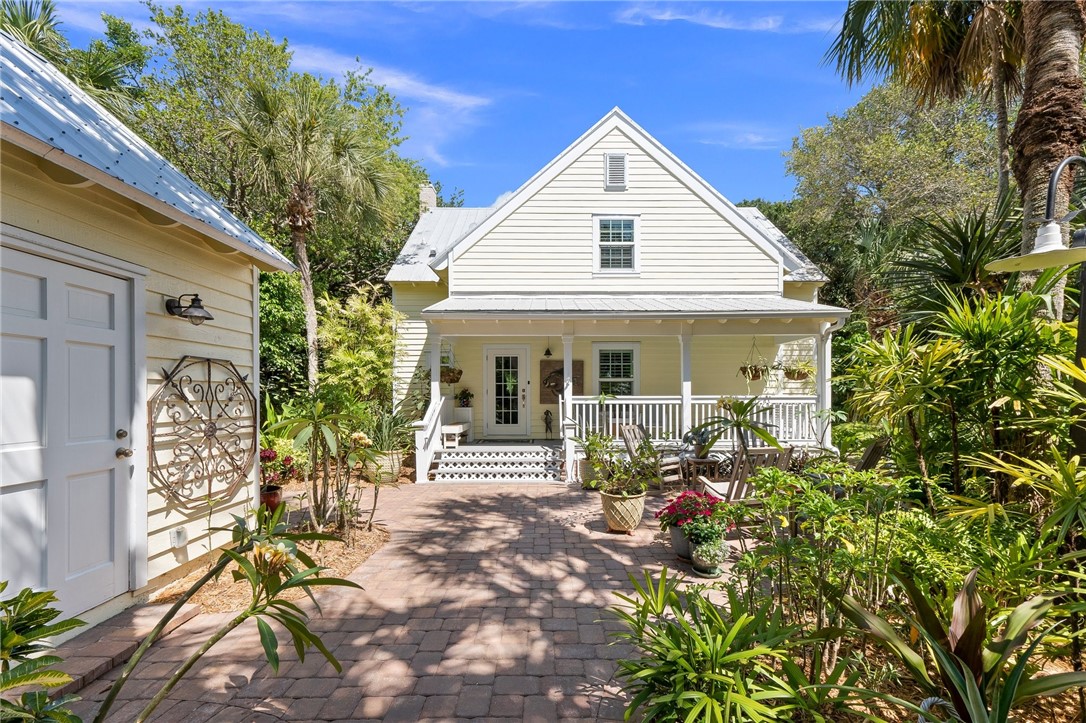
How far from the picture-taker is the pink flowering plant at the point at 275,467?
6.89 metres

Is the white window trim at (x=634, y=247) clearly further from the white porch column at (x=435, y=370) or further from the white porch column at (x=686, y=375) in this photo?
the white porch column at (x=435, y=370)

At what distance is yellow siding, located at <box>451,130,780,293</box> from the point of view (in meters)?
11.4

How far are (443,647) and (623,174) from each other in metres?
10.8

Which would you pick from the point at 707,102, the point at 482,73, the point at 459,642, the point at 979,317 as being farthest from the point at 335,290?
the point at 979,317

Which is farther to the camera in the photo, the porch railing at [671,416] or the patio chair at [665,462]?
the porch railing at [671,416]

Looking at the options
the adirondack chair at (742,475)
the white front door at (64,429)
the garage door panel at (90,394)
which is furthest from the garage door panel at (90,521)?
the adirondack chair at (742,475)

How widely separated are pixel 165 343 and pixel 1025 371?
695 centimetres

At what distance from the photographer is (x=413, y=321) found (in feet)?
40.3

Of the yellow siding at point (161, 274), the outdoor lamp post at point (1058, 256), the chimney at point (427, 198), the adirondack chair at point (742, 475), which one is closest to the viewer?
the outdoor lamp post at point (1058, 256)

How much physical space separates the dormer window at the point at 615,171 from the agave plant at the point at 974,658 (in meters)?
10.8

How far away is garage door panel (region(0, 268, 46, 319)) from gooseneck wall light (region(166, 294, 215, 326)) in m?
1.06

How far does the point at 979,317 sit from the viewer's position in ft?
10.2

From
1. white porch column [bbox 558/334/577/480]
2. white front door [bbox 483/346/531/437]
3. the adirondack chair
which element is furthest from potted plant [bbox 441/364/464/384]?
the adirondack chair

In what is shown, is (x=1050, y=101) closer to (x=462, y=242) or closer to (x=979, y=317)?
(x=979, y=317)
